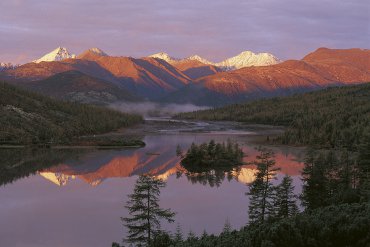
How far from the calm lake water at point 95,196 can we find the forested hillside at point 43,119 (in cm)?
2624

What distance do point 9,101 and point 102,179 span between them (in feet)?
321

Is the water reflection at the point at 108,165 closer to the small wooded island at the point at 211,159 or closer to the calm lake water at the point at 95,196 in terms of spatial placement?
the calm lake water at the point at 95,196

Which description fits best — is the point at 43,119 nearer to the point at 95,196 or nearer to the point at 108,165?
the point at 108,165

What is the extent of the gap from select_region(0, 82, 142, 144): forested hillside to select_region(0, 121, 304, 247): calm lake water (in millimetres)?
26239

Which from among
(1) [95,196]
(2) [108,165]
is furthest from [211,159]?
(1) [95,196]

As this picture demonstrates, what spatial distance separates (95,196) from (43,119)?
96.2m

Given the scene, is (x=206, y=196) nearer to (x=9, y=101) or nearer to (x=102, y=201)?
(x=102, y=201)

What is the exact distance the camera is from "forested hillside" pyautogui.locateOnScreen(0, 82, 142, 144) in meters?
129

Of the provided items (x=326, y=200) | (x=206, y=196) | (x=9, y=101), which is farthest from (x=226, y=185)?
(x=9, y=101)

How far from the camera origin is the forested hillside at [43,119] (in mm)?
129125

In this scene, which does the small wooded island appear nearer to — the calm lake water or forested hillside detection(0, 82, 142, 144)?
the calm lake water

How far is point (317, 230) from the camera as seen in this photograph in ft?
84.3

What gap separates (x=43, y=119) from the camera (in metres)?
150

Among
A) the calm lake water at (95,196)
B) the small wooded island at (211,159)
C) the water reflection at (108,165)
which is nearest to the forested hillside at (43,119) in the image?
the water reflection at (108,165)
